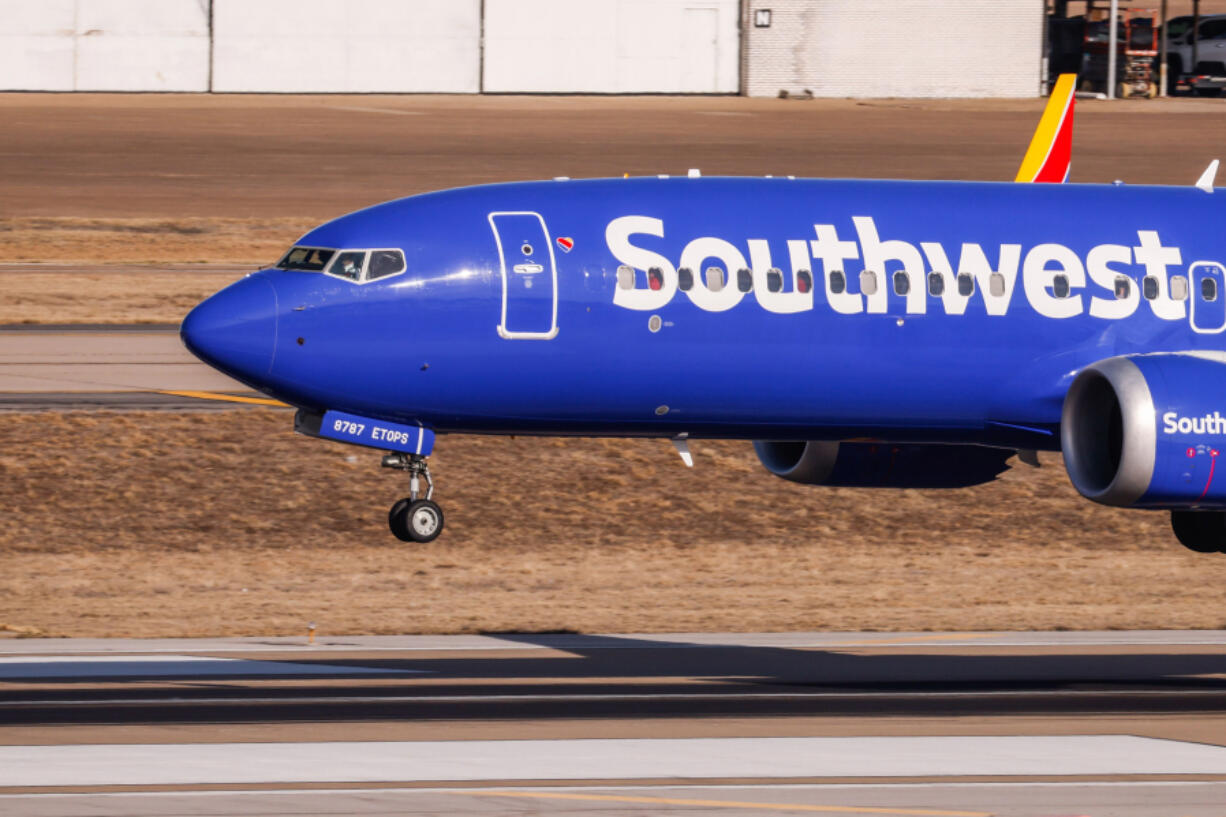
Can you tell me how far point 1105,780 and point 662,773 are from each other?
18.3 ft

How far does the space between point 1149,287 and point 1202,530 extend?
18.7ft

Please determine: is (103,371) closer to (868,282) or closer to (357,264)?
(357,264)

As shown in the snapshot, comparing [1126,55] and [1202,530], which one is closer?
[1202,530]

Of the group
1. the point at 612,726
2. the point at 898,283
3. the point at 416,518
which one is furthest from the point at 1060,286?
the point at 416,518

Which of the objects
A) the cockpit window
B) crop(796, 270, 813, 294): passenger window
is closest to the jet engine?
crop(796, 270, 813, 294): passenger window

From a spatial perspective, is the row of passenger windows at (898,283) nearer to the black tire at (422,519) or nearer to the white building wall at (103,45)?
the black tire at (422,519)

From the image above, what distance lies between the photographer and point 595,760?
28.7 metres

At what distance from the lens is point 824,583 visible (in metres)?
49.7

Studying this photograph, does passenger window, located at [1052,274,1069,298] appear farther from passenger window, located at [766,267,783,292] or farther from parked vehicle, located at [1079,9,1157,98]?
parked vehicle, located at [1079,9,1157,98]

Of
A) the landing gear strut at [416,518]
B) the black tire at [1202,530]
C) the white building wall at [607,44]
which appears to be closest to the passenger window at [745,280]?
the landing gear strut at [416,518]

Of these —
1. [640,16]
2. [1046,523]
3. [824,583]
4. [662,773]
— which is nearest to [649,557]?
[824,583]

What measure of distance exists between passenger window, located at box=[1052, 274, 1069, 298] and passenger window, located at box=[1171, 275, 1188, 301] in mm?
1878

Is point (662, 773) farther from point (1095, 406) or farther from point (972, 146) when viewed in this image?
point (972, 146)

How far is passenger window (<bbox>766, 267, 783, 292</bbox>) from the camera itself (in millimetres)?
33094
